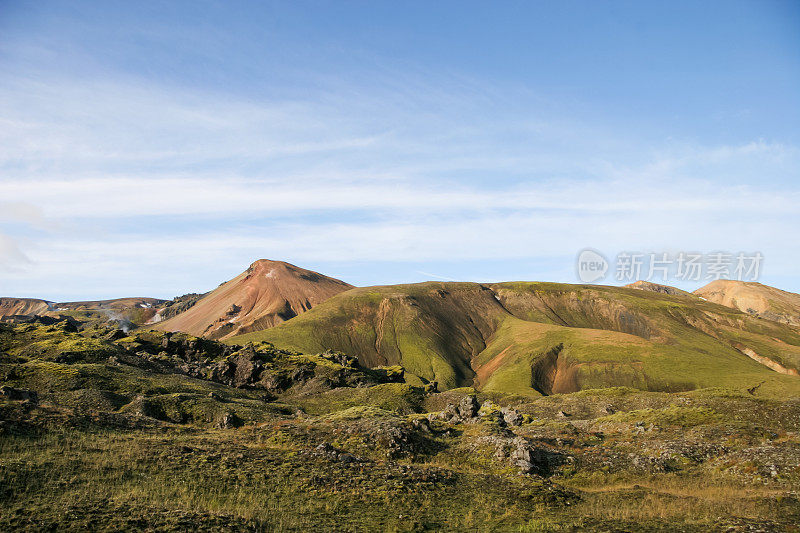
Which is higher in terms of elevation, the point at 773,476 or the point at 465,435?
the point at 773,476

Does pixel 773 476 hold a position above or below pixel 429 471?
above

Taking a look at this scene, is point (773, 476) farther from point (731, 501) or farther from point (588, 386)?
point (588, 386)

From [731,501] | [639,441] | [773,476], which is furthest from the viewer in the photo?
[639,441]

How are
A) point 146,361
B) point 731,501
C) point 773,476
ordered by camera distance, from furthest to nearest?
point 146,361 < point 773,476 < point 731,501

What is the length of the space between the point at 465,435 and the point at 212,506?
3054cm

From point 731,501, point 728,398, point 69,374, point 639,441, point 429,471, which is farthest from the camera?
point 69,374

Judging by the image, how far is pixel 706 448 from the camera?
41750 millimetres

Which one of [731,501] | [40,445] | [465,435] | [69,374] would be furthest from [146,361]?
[731,501]

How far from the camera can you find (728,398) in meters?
66.8

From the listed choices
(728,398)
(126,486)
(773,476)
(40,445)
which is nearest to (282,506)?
(126,486)

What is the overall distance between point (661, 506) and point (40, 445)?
148 feet

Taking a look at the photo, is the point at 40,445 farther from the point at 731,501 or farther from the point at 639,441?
the point at 639,441

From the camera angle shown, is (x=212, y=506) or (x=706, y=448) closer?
(x=212, y=506)

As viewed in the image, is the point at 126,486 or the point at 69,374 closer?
the point at 126,486
